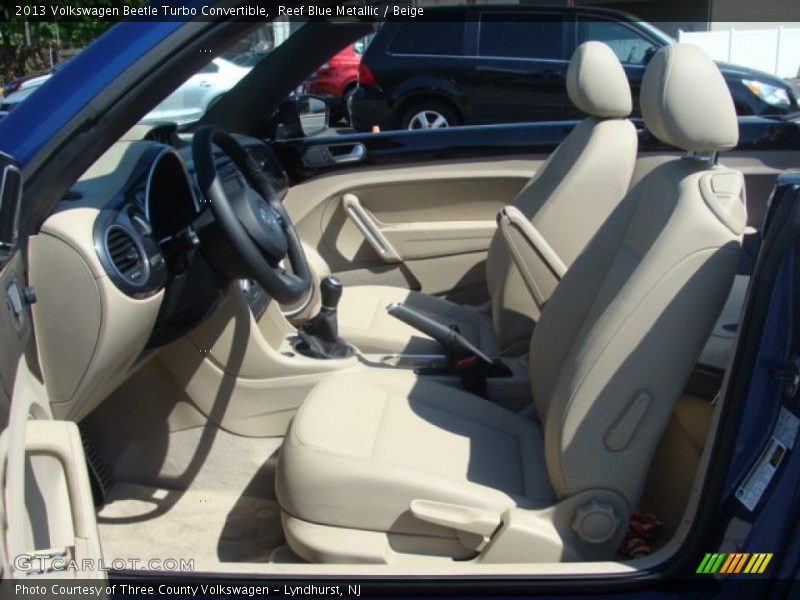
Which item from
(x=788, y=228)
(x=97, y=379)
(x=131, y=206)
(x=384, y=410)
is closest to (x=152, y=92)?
(x=131, y=206)

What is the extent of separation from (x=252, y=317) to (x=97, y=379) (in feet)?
2.08

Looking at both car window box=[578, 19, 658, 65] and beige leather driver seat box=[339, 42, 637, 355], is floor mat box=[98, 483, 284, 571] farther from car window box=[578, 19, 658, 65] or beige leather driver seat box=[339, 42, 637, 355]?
car window box=[578, 19, 658, 65]

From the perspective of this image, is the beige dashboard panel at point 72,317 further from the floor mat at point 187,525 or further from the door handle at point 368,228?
the door handle at point 368,228

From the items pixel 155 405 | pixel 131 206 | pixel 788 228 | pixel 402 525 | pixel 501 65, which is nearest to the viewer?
pixel 788 228

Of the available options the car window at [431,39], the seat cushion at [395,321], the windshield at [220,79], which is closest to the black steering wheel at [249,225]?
the windshield at [220,79]

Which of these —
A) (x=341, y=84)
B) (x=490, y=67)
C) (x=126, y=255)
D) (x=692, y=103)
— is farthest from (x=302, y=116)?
(x=341, y=84)

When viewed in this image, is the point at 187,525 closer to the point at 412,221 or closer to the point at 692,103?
the point at 692,103

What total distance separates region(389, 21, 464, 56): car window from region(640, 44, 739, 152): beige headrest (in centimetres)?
640

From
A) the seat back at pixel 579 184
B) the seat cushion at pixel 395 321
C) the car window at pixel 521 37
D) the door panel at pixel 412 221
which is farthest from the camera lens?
the car window at pixel 521 37

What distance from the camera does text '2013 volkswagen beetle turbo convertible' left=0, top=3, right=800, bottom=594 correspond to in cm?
126

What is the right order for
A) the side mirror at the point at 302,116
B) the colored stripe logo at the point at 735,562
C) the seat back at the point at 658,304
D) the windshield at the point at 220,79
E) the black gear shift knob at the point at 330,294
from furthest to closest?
the side mirror at the point at 302,116
the black gear shift knob at the point at 330,294
the windshield at the point at 220,79
the seat back at the point at 658,304
the colored stripe logo at the point at 735,562

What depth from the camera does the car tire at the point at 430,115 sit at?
8.09m

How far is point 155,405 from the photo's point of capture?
2.16 metres

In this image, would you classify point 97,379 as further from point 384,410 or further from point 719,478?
point 719,478
